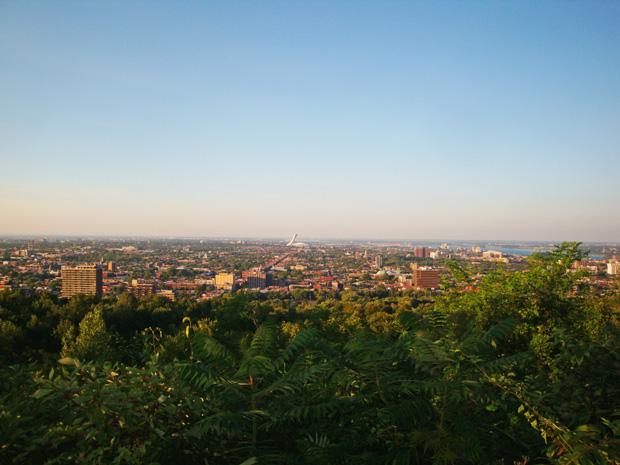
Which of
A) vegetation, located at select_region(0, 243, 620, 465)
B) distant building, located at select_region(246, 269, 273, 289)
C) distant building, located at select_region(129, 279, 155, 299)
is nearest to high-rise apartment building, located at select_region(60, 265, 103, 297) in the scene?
distant building, located at select_region(129, 279, 155, 299)

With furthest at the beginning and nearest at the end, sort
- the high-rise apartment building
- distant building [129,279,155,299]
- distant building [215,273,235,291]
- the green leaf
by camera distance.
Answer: distant building [215,273,235,291] < distant building [129,279,155,299] < the high-rise apartment building < the green leaf

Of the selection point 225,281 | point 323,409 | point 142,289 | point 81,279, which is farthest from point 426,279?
point 323,409

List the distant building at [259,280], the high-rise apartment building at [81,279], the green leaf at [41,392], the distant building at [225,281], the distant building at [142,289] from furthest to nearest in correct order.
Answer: the distant building at [259,280] → the distant building at [225,281] → the distant building at [142,289] → the high-rise apartment building at [81,279] → the green leaf at [41,392]

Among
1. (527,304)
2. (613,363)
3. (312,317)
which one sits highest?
(613,363)

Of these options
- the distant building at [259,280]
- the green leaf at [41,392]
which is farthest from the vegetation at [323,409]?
the distant building at [259,280]

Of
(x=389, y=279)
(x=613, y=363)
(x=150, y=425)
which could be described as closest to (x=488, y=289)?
(x=613, y=363)

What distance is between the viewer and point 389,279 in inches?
2237

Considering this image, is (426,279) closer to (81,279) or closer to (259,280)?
(259,280)

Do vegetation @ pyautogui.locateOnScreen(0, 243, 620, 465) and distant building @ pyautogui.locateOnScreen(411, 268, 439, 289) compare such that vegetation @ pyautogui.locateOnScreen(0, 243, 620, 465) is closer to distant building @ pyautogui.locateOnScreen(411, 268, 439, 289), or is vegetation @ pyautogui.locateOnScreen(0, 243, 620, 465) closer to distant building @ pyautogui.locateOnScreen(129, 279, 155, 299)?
distant building @ pyautogui.locateOnScreen(129, 279, 155, 299)

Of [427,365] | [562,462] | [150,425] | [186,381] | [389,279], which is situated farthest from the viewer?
[389,279]

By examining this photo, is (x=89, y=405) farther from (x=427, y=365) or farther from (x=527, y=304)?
(x=527, y=304)

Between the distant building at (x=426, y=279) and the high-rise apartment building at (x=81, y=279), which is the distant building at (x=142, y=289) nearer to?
the high-rise apartment building at (x=81, y=279)

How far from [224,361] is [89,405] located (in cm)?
90

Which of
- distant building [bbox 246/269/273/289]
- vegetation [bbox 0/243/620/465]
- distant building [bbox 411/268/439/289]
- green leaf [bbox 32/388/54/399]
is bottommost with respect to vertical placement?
distant building [bbox 246/269/273/289]
